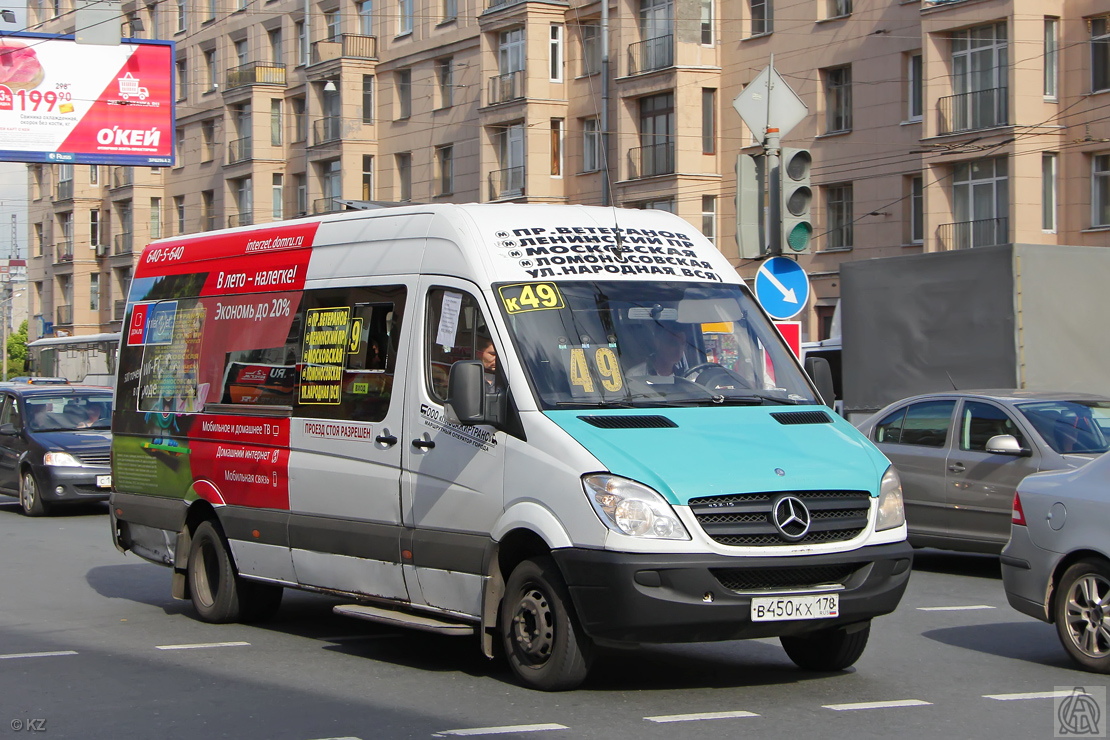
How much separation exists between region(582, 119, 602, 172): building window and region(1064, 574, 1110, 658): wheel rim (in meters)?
36.4

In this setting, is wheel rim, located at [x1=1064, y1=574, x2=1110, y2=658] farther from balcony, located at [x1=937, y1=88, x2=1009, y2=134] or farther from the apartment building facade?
balcony, located at [x1=937, y1=88, x2=1009, y2=134]

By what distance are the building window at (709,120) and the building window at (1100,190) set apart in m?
11.1

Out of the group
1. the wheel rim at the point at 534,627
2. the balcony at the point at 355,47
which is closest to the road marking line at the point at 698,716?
the wheel rim at the point at 534,627

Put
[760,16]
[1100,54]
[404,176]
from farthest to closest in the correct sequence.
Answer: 1. [404,176]
2. [760,16]
3. [1100,54]

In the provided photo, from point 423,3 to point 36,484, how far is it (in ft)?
110

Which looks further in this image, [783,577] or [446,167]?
[446,167]

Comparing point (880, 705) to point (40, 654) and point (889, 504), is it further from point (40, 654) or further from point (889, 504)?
point (40, 654)

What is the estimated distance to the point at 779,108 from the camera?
13719 mm

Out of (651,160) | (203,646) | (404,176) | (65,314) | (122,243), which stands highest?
(404,176)

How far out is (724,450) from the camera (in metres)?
7.36

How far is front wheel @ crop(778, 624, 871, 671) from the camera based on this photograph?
817cm

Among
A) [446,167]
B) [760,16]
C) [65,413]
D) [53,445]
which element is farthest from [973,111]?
[53,445]

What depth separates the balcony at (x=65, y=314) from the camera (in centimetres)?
7531

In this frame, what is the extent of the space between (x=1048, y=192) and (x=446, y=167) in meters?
22.2
